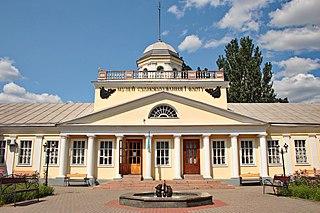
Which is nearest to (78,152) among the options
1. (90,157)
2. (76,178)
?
(90,157)

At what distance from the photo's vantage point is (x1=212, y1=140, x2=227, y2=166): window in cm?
1875

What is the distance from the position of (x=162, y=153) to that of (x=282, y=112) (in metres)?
10.8

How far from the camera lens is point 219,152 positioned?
18938 millimetres

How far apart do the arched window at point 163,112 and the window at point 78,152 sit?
17.1ft

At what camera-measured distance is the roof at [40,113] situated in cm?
1981

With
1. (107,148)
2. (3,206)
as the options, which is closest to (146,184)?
(107,148)

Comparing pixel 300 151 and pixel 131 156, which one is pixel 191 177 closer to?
pixel 131 156

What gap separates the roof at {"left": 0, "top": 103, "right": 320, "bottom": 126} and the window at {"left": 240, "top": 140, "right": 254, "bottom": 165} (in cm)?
225

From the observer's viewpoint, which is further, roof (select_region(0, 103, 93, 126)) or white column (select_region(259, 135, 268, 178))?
roof (select_region(0, 103, 93, 126))

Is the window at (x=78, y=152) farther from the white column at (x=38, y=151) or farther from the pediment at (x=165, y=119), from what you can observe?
the white column at (x=38, y=151)

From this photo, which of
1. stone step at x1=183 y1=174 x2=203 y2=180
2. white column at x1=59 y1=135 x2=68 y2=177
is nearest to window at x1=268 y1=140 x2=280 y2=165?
stone step at x1=183 y1=174 x2=203 y2=180

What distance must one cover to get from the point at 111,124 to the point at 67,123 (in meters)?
2.92

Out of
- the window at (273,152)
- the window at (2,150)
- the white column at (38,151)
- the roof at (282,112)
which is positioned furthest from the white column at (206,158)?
the window at (2,150)

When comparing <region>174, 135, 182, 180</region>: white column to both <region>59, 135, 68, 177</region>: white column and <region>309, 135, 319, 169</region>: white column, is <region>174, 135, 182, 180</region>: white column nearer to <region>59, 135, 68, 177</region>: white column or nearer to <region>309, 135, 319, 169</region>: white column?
<region>59, 135, 68, 177</region>: white column
